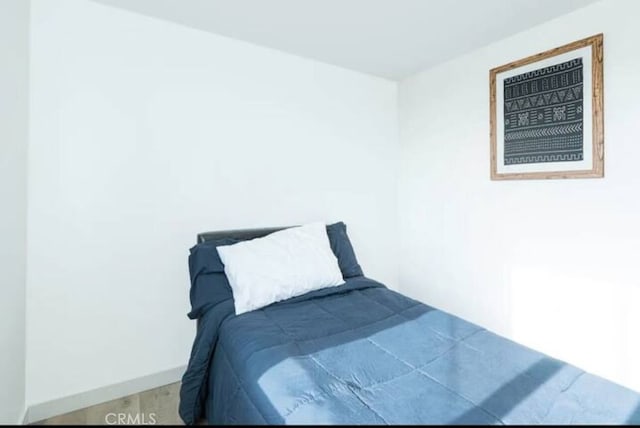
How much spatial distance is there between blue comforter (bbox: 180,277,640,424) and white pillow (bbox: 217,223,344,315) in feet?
0.27

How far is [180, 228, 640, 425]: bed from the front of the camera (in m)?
1.00

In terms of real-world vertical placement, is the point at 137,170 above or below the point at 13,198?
above

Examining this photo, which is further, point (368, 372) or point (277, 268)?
point (277, 268)

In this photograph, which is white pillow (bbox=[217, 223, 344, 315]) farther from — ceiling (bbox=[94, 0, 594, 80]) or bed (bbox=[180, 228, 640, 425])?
ceiling (bbox=[94, 0, 594, 80])

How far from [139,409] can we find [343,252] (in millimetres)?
1531

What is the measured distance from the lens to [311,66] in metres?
2.66

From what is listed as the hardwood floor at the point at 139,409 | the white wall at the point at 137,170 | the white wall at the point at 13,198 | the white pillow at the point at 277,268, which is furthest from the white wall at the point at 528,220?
the white wall at the point at 13,198

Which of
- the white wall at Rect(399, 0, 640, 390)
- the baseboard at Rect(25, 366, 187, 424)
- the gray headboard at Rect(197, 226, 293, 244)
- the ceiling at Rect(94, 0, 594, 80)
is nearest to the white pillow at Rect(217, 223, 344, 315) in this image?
the gray headboard at Rect(197, 226, 293, 244)

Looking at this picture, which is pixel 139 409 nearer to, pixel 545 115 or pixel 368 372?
pixel 368 372

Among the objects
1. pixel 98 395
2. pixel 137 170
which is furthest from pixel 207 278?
pixel 98 395

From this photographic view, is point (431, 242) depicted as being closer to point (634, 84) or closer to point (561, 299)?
point (561, 299)

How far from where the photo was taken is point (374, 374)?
3.99 ft

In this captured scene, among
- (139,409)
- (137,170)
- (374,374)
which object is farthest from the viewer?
(137,170)

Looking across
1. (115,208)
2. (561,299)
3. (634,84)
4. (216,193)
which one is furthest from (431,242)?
(115,208)
